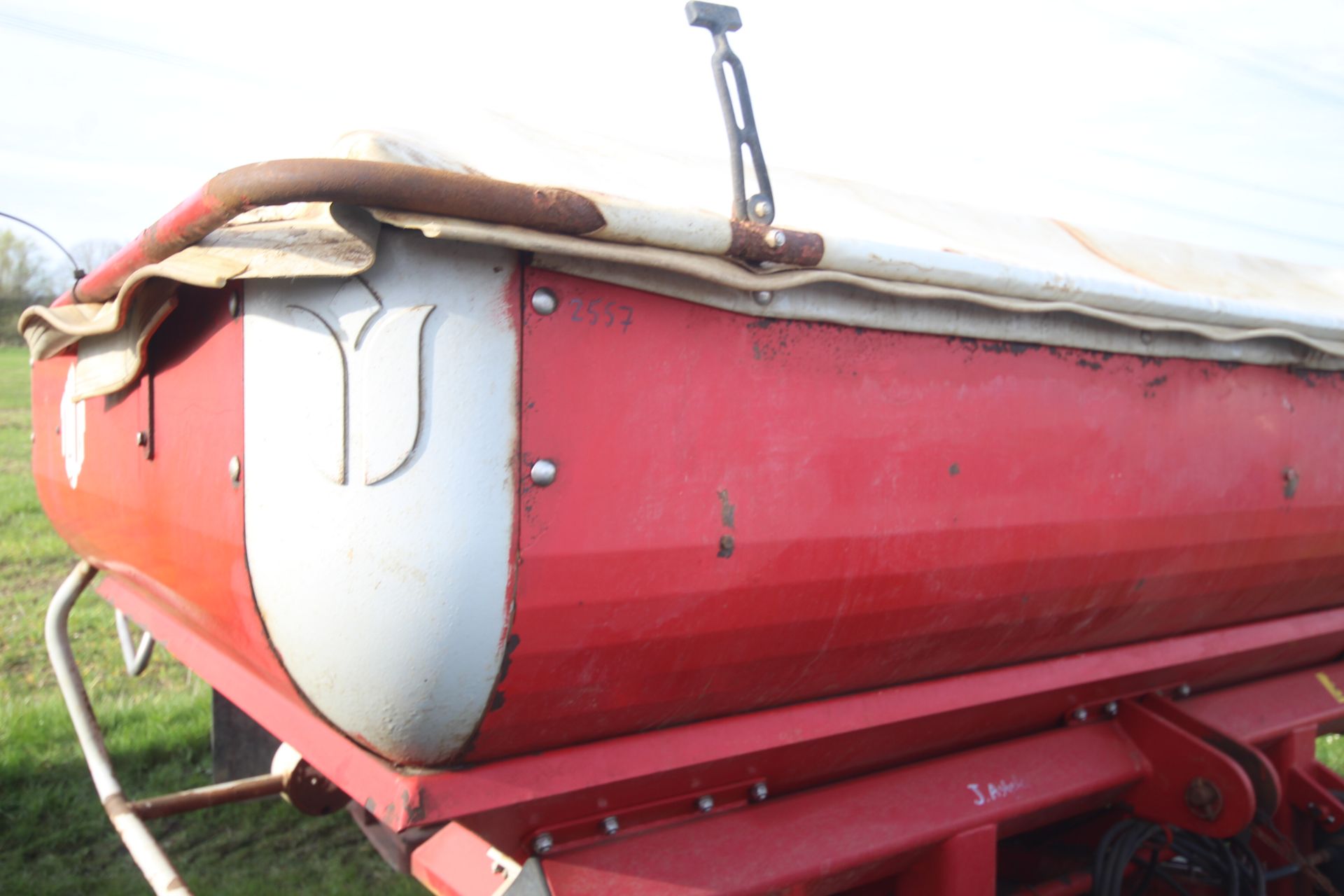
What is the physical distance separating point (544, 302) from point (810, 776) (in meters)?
1.06

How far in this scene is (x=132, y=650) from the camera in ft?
9.93

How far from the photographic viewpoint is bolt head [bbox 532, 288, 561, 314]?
1.35 metres

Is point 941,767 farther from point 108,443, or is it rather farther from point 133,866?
point 133,866

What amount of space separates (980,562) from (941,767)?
1.59 feet

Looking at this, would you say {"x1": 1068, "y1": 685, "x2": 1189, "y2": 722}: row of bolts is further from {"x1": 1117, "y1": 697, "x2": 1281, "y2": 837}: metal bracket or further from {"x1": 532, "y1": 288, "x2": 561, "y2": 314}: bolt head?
{"x1": 532, "y1": 288, "x2": 561, "y2": 314}: bolt head

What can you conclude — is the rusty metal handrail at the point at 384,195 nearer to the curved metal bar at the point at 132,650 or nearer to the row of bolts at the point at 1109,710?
the row of bolts at the point at 1109,710

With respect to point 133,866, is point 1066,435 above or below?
above

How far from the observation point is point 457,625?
134 cm

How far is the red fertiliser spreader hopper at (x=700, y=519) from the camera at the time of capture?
133 cm

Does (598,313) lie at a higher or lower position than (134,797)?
higher

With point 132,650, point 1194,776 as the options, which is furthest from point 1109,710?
point 132,650

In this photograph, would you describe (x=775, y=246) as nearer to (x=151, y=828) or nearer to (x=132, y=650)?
(x=132, y=650)

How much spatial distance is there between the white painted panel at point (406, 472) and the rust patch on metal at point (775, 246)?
1.13 feet

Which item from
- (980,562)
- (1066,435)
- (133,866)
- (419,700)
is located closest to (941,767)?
(980,562)
